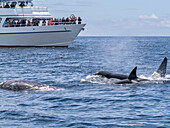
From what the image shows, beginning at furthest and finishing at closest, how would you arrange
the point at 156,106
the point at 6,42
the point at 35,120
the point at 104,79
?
the point at 6,42, the point at 104,79, the point at 156,106, the point at 35,120

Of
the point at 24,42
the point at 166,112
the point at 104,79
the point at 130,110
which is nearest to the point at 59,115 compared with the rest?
the point at 130,110

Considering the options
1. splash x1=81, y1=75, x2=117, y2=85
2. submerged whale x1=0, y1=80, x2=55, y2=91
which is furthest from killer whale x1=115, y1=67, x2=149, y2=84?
submerged whale x1=0, y1=80, x2=55, y2=91

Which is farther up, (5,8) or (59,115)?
(5,8)

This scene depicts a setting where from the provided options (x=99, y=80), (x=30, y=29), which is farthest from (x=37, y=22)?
(x=99, y=80)

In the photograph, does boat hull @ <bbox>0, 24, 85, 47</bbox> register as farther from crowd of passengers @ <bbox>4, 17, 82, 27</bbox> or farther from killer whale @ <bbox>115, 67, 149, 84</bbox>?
killer whale @ <bbox>115, 67, 149, 84</bbox>

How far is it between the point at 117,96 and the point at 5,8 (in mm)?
51600

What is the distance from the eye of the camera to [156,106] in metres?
15.8

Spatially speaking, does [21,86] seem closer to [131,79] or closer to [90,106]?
[90,106]

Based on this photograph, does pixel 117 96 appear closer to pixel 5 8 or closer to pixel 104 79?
pixel 104 79

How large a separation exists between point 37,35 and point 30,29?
1.75 m

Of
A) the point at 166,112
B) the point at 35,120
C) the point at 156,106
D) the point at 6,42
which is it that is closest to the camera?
the point at 35,120

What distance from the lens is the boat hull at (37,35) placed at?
64.2m

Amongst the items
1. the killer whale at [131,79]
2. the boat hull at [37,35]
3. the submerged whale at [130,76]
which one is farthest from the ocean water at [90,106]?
the boat hull at [37,35]

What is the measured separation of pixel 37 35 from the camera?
65.2 m
